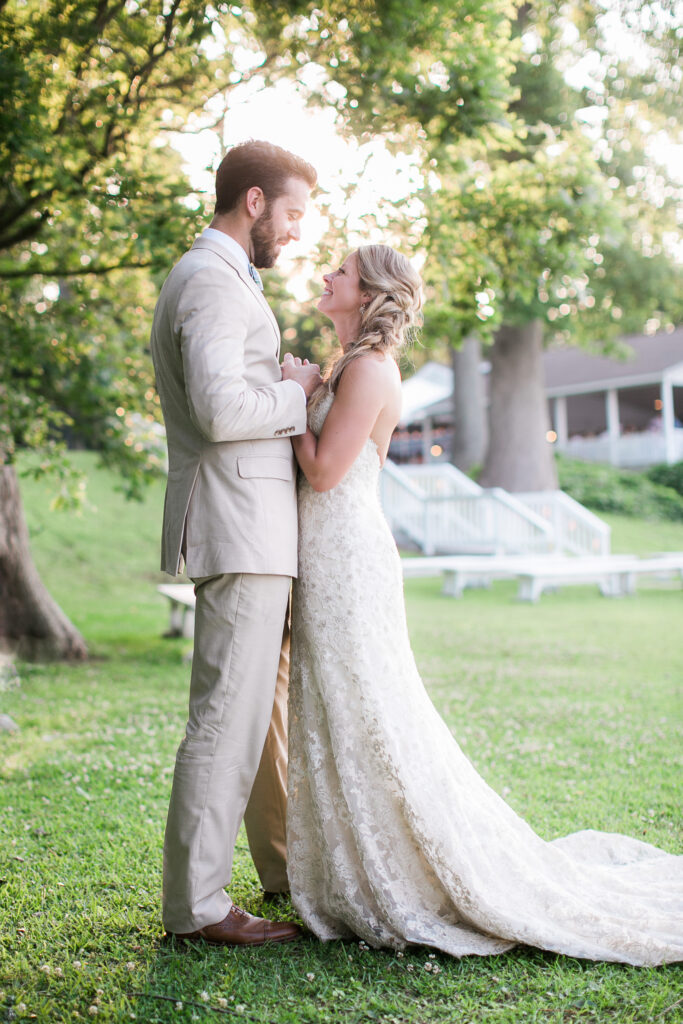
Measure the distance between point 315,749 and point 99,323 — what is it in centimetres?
731

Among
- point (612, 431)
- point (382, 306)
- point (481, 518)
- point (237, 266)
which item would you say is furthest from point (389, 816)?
point (612, 431)

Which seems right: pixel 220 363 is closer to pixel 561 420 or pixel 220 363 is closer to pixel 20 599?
pixel 20 599

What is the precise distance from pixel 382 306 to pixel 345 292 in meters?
0.18

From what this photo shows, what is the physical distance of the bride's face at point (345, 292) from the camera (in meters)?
3.29

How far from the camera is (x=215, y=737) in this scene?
9.56 ft

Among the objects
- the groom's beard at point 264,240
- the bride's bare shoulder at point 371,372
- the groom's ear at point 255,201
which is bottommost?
the bride's bare shoulder at point 371,372

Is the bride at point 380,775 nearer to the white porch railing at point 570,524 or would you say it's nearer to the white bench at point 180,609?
the white bench at point 180,609

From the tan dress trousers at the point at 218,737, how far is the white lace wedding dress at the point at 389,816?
22 centimetres

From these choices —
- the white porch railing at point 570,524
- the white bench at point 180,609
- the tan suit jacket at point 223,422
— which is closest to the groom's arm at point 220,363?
the tan suit jacket at point 223,422

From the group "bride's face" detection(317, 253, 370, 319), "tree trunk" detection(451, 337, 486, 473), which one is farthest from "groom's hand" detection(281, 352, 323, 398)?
"tree trunk" detection(451, 337, 486, 473)

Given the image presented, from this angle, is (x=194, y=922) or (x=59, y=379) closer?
(x=194, y=922)

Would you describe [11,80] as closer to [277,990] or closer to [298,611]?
[298,611]

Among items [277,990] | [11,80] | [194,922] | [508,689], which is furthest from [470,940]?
[11,80]

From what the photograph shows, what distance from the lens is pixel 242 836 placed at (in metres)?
4.29
